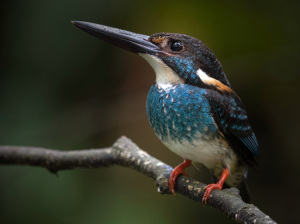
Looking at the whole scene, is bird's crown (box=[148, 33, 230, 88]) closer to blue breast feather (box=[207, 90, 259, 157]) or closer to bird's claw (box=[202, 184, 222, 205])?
blue breast feather (box=[207, 90, 259, 157])

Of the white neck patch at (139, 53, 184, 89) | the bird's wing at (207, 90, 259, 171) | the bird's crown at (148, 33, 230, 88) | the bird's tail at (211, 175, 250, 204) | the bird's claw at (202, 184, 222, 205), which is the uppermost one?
the bird's crown at (148, 33, 230, 88)

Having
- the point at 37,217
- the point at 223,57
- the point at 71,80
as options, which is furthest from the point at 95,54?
the point at 37,217

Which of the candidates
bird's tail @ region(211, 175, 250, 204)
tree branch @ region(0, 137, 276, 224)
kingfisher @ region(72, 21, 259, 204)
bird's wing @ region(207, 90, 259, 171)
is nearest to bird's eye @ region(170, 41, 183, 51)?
kingfisher @ region(72, 21, 259, 204)

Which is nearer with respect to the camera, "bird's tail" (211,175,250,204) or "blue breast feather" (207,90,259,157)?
"blue breast feather" (207,90,259,157)

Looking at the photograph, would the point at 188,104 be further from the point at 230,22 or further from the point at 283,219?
the point at 283,219

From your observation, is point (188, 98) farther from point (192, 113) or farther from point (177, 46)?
point (177, 46)

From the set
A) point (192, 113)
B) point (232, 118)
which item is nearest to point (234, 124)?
point (232, 118)

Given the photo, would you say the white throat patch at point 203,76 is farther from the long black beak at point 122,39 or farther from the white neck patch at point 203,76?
the long black beak at point 122,39
